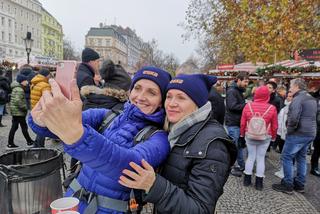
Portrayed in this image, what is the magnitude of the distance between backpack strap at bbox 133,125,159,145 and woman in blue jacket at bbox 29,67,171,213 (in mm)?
26

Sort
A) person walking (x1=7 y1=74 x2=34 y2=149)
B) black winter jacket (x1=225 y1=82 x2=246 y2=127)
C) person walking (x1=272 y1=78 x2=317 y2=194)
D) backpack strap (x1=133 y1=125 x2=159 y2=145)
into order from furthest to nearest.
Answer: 1. person walking (x1=7 y1=74 x2=34 y2=149)
2. black winter jacket (x1=225 y1=82 x2=246 y2=127)
3. person walking (x1=272 y1=78 x2=317 y2=194)
4. backpack strap (x1=133 y1=125 x2=159 y2=145)

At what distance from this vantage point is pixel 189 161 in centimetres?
153

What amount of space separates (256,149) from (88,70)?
3.33 m

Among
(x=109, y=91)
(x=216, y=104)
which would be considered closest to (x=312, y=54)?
(x=216, y=104)

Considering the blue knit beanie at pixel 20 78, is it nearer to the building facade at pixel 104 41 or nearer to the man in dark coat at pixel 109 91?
the man in dark coat at pixel 109 91

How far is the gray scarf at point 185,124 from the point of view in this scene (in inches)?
65.1

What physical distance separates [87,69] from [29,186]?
7.41 ft

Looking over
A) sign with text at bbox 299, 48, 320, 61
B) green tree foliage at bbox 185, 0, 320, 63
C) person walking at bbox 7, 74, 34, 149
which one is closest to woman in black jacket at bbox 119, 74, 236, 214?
person walking at bbox 7, 74, 34, 149

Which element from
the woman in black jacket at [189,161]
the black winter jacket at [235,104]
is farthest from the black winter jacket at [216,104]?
the woman in black jacket at [189,161]

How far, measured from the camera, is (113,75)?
326 centimetres

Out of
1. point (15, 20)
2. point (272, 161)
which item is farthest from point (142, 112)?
point (15, 20)

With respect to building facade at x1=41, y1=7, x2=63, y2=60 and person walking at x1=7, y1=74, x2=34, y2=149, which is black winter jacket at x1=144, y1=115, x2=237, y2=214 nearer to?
person walking at x1=7, y1=74, x2=34, y2=149

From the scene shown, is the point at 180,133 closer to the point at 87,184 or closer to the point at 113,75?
A: the point at 87,184

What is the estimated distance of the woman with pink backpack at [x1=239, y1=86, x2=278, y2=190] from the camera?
499 cm
